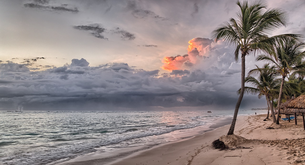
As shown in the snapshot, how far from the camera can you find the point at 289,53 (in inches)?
726

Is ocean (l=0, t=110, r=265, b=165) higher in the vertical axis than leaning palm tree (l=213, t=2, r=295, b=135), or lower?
lower

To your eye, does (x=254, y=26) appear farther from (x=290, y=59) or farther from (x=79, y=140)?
(x=79, y=140)

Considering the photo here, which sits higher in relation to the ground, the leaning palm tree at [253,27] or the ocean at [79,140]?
the leaning palm tree at [253,27]

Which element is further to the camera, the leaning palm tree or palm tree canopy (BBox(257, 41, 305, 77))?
palm tree canopy (BBox(257, 41, 305, 77))

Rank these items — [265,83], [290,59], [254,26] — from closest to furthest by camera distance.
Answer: [254,26] < [290,59] < [265,83]

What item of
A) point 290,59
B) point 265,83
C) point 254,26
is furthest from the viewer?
point 265,83

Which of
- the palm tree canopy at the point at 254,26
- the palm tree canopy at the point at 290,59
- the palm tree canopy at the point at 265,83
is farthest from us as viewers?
the palm tree canopy at the point at 265,83

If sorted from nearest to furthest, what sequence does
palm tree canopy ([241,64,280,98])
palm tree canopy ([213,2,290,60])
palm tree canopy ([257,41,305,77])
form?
palm tree canopy ([213,2,290,60]), palm tree canopy ([257,41,305,77]), palm tree canopy ([241,64,280,98])

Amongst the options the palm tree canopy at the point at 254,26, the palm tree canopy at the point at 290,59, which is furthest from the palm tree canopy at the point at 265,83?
the palm tree canopy at the point at 254,26

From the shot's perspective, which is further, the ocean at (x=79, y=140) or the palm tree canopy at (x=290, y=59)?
the palm tree canopy at (x=290, y=59)

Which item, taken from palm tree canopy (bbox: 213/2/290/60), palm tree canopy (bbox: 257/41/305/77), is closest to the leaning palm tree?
palm tree canopy (bbox: 213/2/290/60)

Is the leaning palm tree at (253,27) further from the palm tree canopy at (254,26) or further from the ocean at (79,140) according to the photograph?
the ocean at (79,140)

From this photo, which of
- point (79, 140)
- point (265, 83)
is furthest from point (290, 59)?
point (79, 140)

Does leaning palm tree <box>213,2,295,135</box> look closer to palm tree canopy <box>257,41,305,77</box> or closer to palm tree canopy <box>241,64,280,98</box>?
palm tree canopy <box>257,41,305,77</box>
